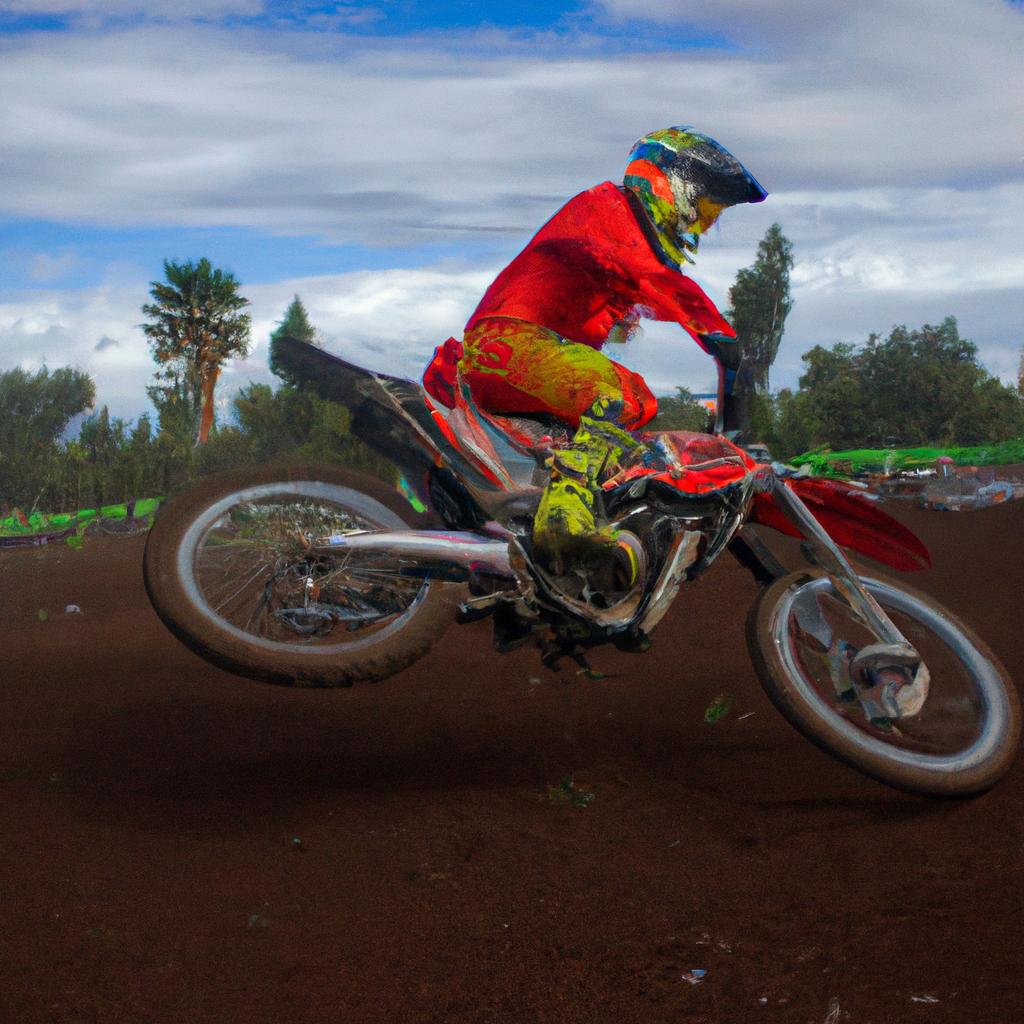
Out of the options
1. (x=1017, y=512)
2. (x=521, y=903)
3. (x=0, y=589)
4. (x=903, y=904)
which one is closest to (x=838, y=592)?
(x=903, y=904)

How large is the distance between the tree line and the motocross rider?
0.39m

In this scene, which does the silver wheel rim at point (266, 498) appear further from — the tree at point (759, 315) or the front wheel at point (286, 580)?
the tree at point (759, 315)

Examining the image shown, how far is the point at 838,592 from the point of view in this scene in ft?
13.3

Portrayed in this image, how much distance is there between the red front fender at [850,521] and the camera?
13.7ft

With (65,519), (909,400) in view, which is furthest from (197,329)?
(909,400)

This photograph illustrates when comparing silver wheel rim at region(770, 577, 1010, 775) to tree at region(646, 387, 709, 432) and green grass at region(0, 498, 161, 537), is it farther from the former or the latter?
green grass at region(0, 498, 161, 537)

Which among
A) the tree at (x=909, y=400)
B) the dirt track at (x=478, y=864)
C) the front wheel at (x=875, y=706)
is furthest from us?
the tree at (x=909, y=400)

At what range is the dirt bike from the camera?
3.83m

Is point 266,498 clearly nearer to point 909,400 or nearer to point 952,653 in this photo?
point 952,653

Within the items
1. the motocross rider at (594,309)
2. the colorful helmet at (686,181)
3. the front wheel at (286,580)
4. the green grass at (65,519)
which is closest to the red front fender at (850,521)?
the motocross rider at (594,309)

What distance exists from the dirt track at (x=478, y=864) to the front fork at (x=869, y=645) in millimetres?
336

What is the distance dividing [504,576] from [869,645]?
4.51 feet

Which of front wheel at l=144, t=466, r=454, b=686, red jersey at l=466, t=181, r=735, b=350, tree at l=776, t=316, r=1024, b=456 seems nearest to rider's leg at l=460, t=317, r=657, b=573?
red jersey at l=466, t=181, r=735, b=350

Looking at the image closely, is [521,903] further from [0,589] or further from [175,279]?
[175,279]
